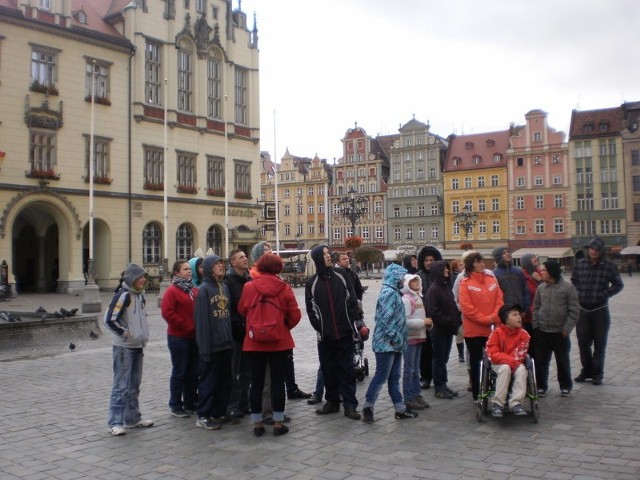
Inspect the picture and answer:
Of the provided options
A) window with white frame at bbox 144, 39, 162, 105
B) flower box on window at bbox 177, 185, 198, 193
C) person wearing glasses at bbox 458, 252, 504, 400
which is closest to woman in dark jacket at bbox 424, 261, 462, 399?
person wearing glasses at bbox 458, 252, 504, 400

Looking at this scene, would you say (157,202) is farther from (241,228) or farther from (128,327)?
(128,327)

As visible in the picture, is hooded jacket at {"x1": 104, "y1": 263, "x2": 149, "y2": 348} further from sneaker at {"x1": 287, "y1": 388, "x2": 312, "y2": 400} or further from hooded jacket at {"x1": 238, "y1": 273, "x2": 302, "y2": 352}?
sneaker at {"x1": 287, "y1": 388, "x2": 312, "y2": 400}

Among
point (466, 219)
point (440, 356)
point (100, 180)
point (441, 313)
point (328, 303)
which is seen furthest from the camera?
point (466, 219)

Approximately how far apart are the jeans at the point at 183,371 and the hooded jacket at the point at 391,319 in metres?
2.20

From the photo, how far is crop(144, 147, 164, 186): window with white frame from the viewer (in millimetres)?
36000

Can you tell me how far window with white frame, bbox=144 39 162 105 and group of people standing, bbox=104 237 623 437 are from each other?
30.5m

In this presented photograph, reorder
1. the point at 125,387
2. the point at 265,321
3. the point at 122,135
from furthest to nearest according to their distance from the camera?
1. the point at 122,135
2. the point at 125,387
3. the point at 265,321

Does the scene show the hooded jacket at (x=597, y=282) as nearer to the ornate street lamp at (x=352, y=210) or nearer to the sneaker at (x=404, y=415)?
the sneaker at (x=404, y=415)

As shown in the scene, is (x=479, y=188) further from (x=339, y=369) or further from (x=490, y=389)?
(x=339, y=369)

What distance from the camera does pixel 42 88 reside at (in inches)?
1225

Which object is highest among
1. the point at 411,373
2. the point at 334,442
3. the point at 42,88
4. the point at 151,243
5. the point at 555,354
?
the point at 42,88

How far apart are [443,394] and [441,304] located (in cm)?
119

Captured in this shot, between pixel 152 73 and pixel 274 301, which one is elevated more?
pixel 152 73

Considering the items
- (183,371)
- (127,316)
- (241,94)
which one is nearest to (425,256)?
(183,371)
